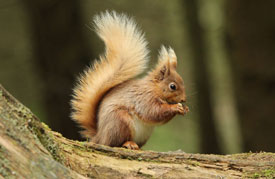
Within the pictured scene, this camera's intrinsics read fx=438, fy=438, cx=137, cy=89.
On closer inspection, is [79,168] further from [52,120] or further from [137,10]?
[137,10]

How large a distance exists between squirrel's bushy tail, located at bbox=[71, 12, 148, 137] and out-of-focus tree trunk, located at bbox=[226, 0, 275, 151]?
2.40 metres

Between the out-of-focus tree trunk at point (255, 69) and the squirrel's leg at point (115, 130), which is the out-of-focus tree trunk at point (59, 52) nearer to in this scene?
the out-of-focus tree trunk at point (255, 69)

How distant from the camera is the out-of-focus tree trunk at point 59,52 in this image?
6281 millimetres

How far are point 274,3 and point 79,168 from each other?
424 cm

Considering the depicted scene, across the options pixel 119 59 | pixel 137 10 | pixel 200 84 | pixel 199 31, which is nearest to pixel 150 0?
pixel 137 10

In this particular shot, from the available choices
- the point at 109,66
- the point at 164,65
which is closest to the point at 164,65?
the point at 164,65

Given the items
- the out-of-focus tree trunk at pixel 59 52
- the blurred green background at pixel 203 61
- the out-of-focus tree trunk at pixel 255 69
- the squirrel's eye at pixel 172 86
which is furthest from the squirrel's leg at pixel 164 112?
the out-of-focus tree trunk at pixel 59 52

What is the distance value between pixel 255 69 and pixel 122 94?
272 centimetres

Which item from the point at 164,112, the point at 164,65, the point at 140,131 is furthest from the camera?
the point at 164,65

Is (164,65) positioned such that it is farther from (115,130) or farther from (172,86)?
(115,130)

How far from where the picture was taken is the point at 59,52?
→ 6.42 m

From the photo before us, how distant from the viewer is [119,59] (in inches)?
148

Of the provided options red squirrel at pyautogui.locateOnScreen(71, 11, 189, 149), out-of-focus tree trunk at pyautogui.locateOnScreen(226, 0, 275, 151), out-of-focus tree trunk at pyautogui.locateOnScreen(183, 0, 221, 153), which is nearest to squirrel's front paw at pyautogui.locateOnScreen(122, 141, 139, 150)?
red squirrel at pyautogui.locateOnScreen(71, 11, 189, 149)

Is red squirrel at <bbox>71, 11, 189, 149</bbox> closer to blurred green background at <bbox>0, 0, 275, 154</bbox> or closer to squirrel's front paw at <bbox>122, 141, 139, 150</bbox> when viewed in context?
squirrel's front paw at <bbox>122, 141, 139, 150</bbox>
